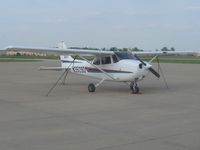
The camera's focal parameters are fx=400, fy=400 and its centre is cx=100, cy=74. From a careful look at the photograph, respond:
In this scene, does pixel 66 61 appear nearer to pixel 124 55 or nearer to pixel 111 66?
pixel 111 66

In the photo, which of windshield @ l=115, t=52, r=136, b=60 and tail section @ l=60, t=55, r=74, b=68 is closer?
windshield @ l=115, t=52, r=136, b=60

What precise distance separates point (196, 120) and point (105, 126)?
2.37m

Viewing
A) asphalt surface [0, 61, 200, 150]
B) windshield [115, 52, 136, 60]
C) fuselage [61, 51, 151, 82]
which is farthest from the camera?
windshield [115, 52, 136, 60]

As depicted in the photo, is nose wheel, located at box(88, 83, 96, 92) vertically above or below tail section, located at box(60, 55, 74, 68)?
below

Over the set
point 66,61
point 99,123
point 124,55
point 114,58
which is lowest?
point 99,123

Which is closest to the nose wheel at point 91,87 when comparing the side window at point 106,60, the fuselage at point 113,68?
the fuselage at point 113,68

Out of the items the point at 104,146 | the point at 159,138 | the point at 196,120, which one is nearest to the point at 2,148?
the point at 104,146

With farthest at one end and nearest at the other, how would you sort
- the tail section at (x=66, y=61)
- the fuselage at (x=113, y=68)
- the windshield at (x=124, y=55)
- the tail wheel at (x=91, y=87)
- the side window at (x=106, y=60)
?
1. the tail section at (x=66, y=61)
2. the side window at (x=106, y=60)
3. the windshield at (x=124, y=55)
4. the tail wheel at (x=91, y=87)
5. the fuselage at (x=113, y=68)

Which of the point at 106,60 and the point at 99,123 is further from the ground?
the point at 106,60

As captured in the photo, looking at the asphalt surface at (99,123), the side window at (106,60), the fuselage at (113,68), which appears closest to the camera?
the asphalt surface at (99,123)

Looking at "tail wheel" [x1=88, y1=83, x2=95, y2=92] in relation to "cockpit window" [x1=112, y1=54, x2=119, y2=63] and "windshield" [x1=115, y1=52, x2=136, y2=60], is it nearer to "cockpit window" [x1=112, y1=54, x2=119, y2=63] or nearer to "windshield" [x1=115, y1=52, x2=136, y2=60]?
"cockpit window" [x1=112, y1=54, x2=119, y2=63]

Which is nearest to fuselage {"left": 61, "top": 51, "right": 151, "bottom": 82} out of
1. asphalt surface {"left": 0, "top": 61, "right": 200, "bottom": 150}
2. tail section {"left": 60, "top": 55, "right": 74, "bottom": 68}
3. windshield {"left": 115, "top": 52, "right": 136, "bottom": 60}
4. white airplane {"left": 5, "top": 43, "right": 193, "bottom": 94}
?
white airplane {"left": 5, "top": 43, "right": 193, "bottom": 94}

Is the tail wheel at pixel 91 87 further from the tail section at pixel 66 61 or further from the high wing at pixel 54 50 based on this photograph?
the tail section at pixel 66 61

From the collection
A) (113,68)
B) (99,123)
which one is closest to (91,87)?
(113,68)
